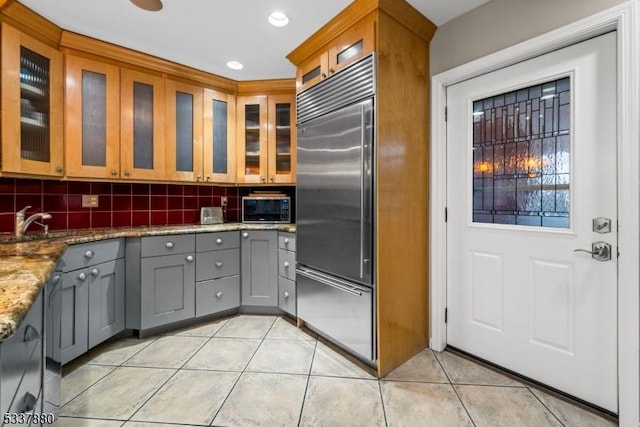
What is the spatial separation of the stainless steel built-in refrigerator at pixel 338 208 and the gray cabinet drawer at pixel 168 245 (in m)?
0.93

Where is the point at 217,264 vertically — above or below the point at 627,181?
below

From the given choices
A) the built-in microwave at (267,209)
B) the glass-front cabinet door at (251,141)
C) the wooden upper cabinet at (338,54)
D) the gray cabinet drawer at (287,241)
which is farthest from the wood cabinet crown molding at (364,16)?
the gray cabinet drawer at (287,241)

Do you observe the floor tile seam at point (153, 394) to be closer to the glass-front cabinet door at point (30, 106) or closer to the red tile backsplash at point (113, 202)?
the red tile backsplash at point (113, 202)

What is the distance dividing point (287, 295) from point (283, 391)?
1016 millimetres

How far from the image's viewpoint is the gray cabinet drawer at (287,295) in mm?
2676

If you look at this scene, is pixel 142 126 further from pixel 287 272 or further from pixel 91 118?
pixel 287 272

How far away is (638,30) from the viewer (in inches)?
53.8

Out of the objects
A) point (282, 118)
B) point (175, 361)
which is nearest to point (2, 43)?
point (282, 118)

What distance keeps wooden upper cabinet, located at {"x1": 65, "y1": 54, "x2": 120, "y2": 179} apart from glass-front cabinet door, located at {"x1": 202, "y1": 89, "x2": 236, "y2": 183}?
2.39 feet

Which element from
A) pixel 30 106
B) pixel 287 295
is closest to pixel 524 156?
pixel 287 295

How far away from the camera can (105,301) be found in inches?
86.4

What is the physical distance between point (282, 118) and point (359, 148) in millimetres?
1446

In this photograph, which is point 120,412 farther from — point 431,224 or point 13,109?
point 431,224

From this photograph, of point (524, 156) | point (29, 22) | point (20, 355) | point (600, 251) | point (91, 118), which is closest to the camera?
point (20, 355)
